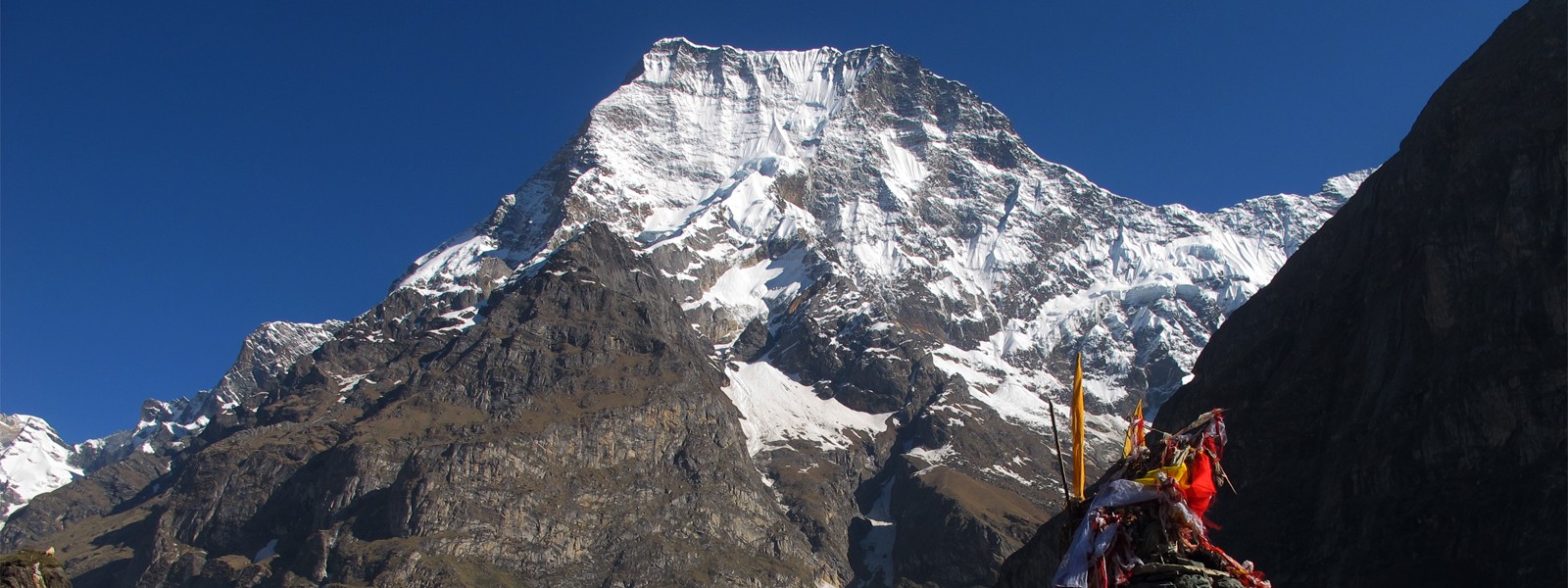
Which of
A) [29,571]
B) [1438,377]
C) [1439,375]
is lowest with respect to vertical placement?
[29,571]

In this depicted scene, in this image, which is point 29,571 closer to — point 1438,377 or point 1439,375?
point 1438,377

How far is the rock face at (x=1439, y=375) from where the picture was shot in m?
101

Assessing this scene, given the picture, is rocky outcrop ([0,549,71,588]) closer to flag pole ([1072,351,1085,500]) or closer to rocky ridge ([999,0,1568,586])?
flag pole ([1072,351,1085,500])

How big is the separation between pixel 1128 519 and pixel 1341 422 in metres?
117

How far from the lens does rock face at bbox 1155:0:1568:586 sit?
101000mm

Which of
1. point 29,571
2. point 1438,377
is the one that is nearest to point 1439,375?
point 1438,377

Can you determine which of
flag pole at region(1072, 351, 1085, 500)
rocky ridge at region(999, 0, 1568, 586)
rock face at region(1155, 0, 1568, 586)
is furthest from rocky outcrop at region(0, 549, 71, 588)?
rocky ridge at region(999, 0, 1568, 586)

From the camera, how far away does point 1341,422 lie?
411 feet

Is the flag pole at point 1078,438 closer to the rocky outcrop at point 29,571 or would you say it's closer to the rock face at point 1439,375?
the rocky outcrop at point 29,571

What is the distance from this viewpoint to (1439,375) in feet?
376

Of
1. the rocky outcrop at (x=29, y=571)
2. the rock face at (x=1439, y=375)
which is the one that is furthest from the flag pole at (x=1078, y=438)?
the rock face at (x=1439, y=375)

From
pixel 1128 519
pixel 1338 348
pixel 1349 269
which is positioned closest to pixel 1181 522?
pixel 1128 519

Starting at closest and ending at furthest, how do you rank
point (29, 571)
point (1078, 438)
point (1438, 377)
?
1. point (1078, 438)
2. point (29, 571)
3. point (1438, 377)

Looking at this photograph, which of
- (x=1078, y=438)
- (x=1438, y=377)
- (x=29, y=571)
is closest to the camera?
(x=1078, y=438)
